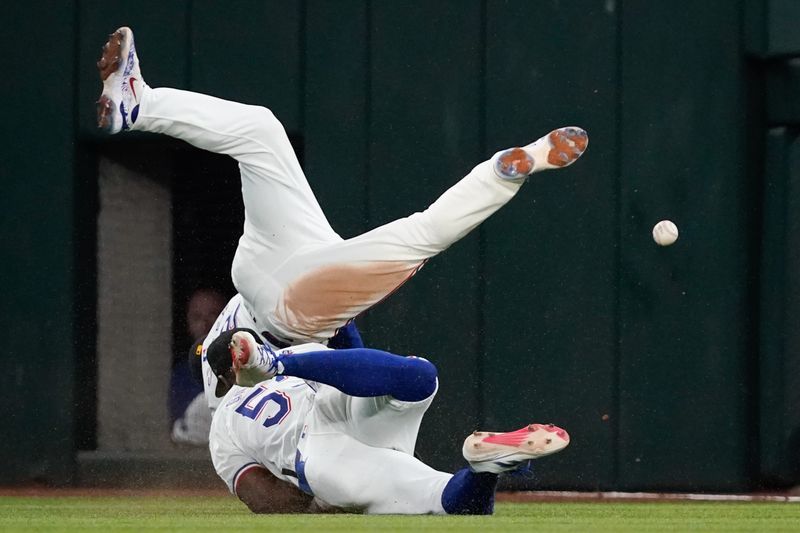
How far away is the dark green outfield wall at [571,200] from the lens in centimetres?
791

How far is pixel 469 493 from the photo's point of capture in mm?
5242

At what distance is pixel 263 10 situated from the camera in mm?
8266

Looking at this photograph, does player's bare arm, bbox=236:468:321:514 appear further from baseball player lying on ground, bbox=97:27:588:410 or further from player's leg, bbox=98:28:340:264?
player's leg, bbox=98:28:340:264

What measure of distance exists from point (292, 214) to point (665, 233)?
2.35 meters

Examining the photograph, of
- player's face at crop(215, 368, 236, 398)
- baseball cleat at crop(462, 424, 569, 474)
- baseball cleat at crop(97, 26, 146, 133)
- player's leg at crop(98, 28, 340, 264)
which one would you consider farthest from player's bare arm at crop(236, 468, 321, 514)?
baseball cleat at crop(97, 26, 146, 133)

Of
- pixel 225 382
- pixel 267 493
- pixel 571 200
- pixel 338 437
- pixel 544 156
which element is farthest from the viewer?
pixel 571 200

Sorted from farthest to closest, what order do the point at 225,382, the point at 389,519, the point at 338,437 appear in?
the point at 338,437 < the point at 225,382 < the point at 389,519

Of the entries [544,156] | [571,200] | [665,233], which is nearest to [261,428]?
[544,156]

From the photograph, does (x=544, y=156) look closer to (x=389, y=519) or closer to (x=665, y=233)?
(x=389, y=519)

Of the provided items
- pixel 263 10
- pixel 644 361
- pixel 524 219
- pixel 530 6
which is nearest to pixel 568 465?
pixel 644 361

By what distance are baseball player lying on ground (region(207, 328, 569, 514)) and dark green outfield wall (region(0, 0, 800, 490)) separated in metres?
2.27

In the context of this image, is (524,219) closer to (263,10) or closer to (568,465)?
(568,465)

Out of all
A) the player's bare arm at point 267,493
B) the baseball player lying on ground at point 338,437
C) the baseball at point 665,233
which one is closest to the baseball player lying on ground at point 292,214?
the baseball player lying on ground at point 338,437

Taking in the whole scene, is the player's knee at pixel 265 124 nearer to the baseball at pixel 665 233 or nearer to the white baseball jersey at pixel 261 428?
the white baseball jersey at pixel 261 428
